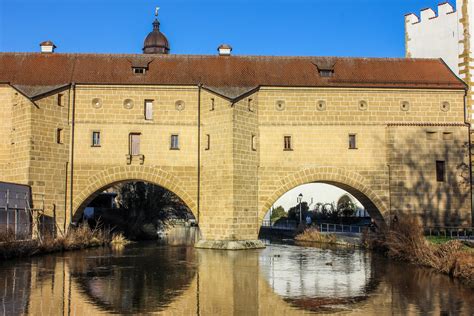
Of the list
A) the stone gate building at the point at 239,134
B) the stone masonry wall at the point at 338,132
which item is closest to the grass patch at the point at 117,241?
the stone gate building at the point at 239,134

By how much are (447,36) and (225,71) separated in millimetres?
14009

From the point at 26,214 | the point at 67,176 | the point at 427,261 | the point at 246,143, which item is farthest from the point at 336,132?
the point at 26,214

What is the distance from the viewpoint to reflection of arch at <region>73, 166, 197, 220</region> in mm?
28234

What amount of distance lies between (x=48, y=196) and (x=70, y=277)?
1095 centimetres

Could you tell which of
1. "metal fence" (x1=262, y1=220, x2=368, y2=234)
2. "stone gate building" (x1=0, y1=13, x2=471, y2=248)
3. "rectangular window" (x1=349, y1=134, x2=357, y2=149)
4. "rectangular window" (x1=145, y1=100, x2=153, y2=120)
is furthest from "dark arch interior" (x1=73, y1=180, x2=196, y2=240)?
"rectangular window" (x1=349, y1=134, x2=357, y2=149)

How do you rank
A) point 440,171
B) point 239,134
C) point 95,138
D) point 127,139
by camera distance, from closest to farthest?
point 239,134, point 127,139, point 95,138, point 440,171

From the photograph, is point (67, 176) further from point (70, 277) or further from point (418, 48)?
point (418, 48)

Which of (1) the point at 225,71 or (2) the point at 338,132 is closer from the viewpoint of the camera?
(2) the point at 338,132

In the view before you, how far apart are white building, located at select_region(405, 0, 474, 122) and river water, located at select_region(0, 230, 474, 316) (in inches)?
598

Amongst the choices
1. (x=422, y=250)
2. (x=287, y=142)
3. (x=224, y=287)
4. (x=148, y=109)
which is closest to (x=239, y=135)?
(x=287, y=142)

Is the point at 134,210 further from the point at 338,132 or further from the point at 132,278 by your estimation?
the point at 132,278

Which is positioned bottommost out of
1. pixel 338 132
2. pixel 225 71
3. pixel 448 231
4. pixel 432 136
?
pixel 448 231

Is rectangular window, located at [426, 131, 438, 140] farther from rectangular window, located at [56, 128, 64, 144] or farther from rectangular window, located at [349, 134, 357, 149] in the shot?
rectangular window, located at [56, 128, 64, 144]

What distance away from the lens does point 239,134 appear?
2759 cm
